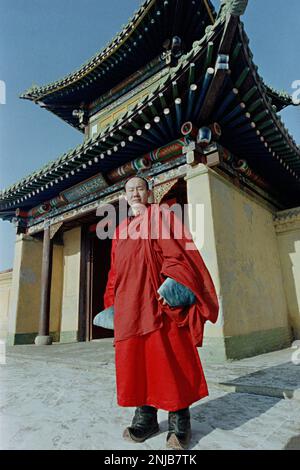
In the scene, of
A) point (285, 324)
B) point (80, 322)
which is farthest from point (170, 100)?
point (80, 322)

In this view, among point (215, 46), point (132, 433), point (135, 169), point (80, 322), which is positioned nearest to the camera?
point (132, 433)

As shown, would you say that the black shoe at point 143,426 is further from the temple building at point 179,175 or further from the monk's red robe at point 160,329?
the temple building at point 179,175

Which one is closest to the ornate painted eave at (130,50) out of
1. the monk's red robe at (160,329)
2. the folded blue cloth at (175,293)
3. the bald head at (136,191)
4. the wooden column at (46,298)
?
the wooden column at (46,298)

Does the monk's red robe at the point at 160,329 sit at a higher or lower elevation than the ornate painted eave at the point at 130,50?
lower

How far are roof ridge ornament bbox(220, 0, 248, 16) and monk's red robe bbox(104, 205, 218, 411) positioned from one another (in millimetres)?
2883

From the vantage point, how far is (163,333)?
1640 millimetres

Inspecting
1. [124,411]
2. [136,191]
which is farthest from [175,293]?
[124,411]

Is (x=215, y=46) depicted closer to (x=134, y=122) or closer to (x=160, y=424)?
(x=134, y=122)

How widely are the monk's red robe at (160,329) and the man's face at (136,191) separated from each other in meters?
0.35

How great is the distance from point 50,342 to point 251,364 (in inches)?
210

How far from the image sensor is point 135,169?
558 centimetres

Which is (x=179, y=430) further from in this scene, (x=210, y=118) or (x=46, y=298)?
(x=46, y=298)

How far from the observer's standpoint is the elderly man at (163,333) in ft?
5.07

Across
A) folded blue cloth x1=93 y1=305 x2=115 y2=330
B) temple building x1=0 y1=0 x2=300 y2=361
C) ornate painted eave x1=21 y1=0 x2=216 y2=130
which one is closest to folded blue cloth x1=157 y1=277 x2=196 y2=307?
folded blue cloth x1=93 y1=305 x2=115 y2=330
